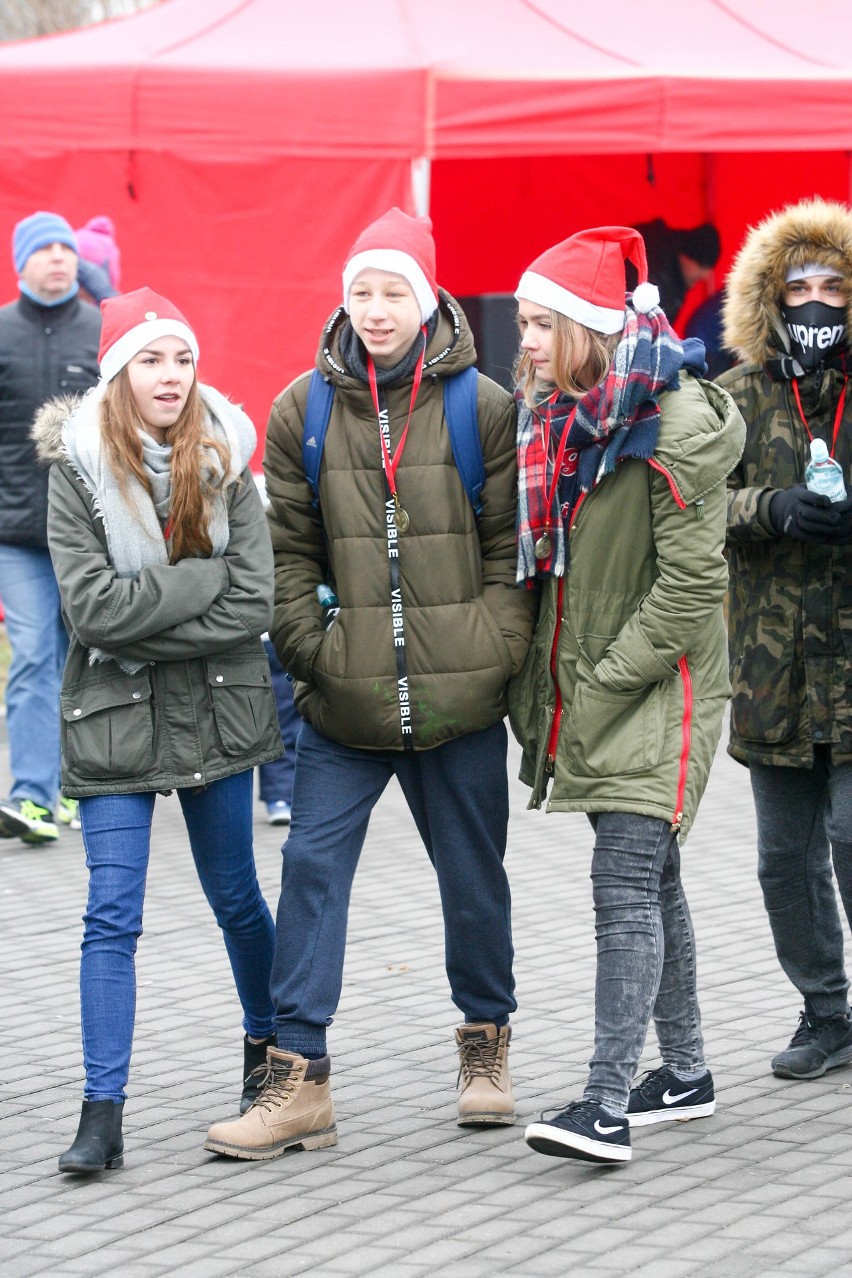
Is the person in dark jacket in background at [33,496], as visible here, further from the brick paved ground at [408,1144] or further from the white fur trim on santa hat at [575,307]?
the white fur trim on santa hat at [575,307]

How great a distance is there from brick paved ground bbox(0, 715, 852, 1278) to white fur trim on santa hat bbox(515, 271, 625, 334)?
1.70 meters

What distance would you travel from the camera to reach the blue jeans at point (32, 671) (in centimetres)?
754

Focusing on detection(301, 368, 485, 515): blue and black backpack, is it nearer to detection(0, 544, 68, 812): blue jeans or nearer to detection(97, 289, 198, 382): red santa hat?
detection(97, 289, 198, 382): red santa hat

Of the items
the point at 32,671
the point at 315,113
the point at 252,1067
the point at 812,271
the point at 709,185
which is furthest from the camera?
the point at 709,185

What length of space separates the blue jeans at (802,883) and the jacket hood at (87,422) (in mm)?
1409

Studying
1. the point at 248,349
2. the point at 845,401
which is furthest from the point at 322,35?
the point at 845,401

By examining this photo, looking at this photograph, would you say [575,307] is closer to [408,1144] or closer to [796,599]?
[796,599]

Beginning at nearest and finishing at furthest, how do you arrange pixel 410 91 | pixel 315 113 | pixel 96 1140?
1. pixel 96 1140
2. pixel 410 91
3. pixel 315 113

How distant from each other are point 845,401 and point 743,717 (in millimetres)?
754

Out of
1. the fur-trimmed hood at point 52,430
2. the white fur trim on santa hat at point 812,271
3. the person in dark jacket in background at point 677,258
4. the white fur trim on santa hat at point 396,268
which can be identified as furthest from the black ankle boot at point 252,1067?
the person in dark jacket in background at point 677,258

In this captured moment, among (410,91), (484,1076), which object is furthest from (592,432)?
(410,91)

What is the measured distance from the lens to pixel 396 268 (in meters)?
4.08

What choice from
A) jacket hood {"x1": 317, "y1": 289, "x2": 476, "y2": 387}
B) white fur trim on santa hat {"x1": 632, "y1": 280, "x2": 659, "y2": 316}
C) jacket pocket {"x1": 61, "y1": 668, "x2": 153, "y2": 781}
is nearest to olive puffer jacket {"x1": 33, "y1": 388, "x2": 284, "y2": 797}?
jacket pocket {"x1": 61, "y1": 668, "x2": 153, "y2": 781}

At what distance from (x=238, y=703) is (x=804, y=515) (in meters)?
1.29
